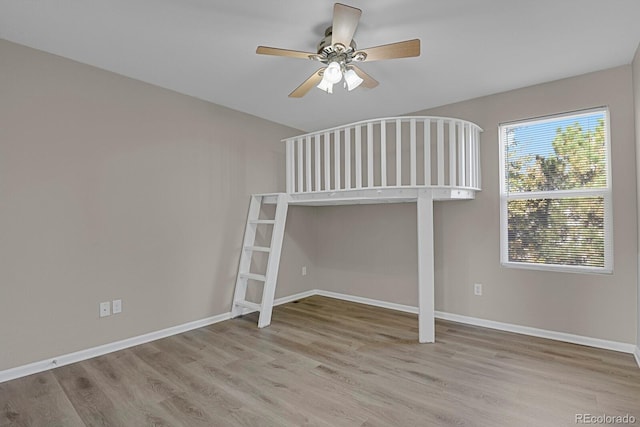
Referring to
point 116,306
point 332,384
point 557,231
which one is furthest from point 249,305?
point 557,231

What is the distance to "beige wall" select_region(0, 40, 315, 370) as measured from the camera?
243cm

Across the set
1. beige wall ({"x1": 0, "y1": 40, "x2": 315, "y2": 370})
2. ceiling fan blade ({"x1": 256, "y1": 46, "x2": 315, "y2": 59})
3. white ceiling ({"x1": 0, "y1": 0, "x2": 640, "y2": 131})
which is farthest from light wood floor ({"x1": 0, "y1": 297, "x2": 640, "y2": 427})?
white ceiling ({"x1": 0, "y1": 0, "x2": 640, "y2": 131})

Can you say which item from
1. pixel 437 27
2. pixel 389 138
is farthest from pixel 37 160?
pixel 389 138

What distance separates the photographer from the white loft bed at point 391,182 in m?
3.05

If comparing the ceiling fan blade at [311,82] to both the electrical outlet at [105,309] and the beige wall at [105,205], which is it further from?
the electrical outlet at [105,309]

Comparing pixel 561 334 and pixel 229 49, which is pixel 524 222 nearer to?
pixel 561 334

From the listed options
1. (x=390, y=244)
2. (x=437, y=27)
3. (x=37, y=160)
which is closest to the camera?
(x=437, y=27)

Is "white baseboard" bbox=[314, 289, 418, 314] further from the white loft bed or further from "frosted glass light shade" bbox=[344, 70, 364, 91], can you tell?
"frosted glass light shade" bbox=[344, 70, 364, 91]

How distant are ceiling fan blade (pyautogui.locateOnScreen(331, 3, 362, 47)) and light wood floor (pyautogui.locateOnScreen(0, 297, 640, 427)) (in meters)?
2.32

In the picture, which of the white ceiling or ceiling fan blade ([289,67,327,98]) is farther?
ceiling fan blade ([289,67,327,98])

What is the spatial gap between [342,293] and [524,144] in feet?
9.62

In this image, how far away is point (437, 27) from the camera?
2.26 m

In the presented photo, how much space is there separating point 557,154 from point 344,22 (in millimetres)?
2556

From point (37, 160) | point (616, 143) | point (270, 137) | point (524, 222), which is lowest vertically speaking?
point (524, 222)
